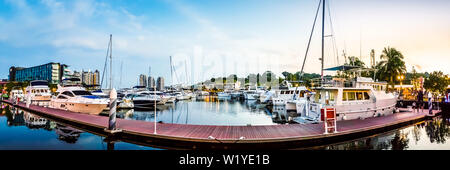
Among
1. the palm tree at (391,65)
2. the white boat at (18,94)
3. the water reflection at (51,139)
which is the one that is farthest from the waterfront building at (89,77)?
the palm tree at (391,65)

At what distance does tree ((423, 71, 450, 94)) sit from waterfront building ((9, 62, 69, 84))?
13060 centimetres

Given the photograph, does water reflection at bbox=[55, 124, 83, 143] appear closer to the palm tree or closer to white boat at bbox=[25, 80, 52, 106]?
white boat at bbox=[25, 80, 52, 106]

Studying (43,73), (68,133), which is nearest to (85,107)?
(68,133)

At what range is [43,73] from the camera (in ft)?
272

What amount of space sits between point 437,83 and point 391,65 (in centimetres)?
1360

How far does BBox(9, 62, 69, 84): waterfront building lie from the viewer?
81125 mm

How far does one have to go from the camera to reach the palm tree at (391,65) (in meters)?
34.0

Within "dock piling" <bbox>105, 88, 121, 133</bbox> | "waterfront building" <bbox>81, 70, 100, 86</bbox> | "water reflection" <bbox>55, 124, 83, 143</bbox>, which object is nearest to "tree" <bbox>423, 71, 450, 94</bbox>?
"dock piling" <bbox>105, 88, 121, 133</bbox>

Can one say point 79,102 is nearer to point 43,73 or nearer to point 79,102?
point 79,102

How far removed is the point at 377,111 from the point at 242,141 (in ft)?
43.6

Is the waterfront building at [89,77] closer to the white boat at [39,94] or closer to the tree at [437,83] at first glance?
the white boat at [39,94]
